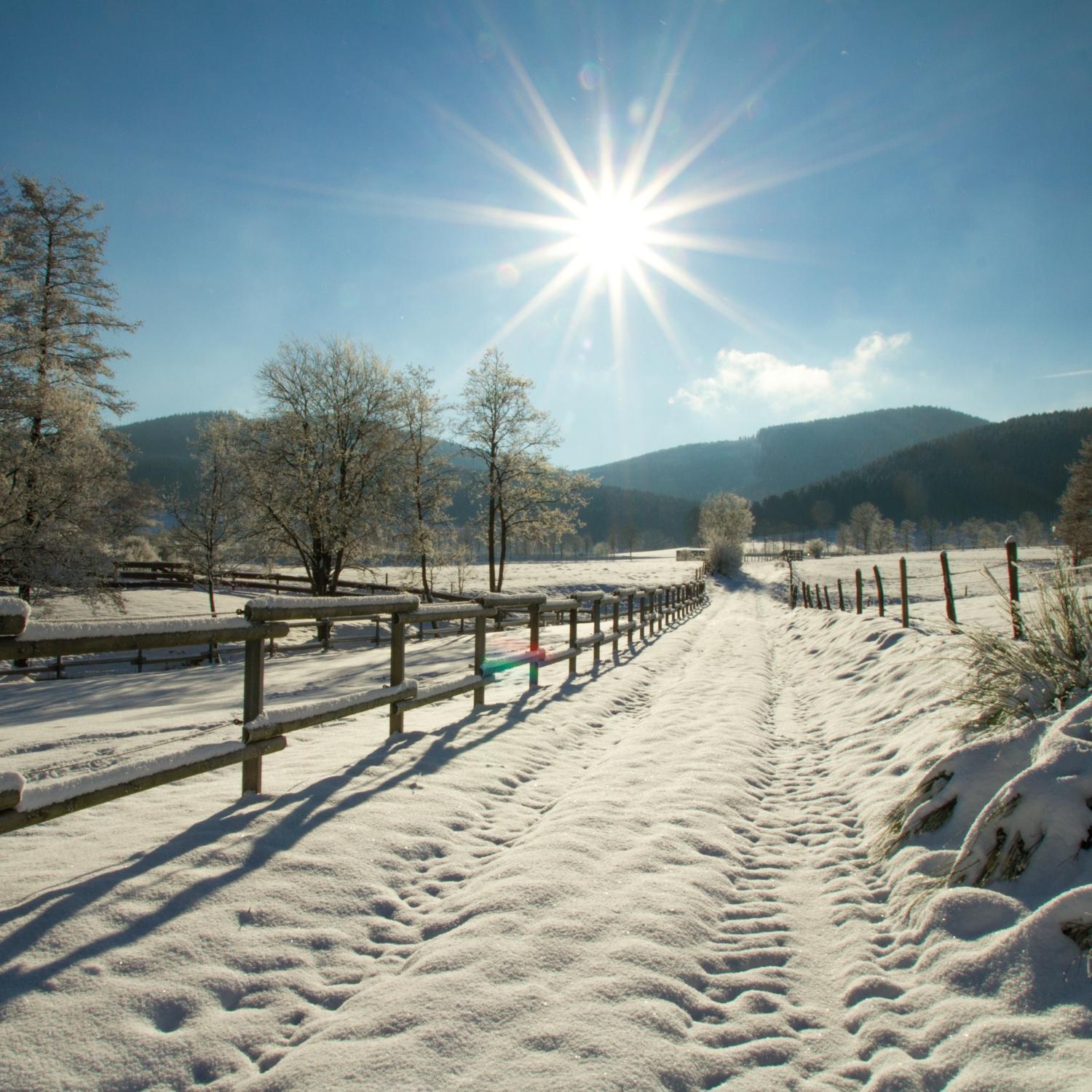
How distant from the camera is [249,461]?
2016 centimetres

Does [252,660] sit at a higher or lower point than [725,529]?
lower

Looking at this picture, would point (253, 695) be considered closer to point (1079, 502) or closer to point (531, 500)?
point (531, 500)

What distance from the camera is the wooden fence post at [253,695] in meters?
3.55

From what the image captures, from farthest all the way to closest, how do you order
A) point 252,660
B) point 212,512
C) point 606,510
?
1. point 606,510
2. point 212,512
3. point 252,660

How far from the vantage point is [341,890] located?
2791 mm

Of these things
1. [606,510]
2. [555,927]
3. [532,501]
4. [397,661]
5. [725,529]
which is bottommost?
[555,927]

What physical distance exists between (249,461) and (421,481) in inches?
258

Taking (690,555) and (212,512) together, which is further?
(690,555)

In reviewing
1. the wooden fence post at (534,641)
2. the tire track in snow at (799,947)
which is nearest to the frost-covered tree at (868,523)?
the wooden fence post at (534,641)

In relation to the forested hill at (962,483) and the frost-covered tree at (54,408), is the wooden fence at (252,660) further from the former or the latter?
the forested hill at (962,483)

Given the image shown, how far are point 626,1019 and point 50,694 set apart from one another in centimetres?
1253

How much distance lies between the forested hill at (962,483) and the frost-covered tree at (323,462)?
503ft

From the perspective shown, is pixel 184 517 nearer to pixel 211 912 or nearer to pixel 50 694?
pixel 50 694

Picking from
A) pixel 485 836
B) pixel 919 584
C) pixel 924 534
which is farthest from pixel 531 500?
pixel 924 534
